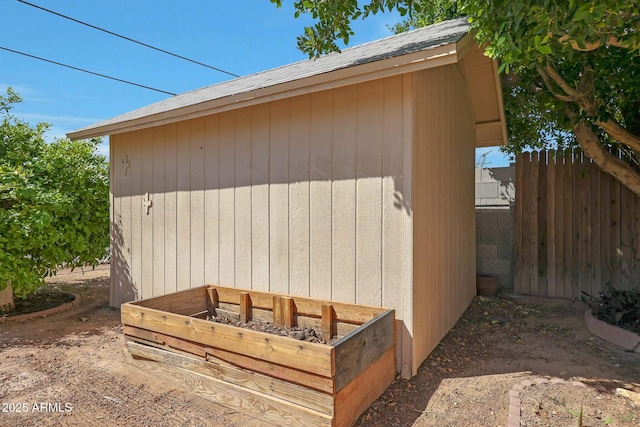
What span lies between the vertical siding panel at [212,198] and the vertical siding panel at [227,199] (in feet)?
0.21

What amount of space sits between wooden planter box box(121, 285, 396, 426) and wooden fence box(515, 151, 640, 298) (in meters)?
3.55

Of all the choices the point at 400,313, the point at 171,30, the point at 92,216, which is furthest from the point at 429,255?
the point at 171,30

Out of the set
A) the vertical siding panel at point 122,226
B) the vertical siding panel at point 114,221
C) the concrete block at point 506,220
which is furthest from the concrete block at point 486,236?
the vertical siding panel at point 114,221

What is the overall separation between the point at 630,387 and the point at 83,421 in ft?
12.5

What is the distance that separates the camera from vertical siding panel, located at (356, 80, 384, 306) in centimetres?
293

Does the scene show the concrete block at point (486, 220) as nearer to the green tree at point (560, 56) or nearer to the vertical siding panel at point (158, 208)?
the green tree at point (560, 56)

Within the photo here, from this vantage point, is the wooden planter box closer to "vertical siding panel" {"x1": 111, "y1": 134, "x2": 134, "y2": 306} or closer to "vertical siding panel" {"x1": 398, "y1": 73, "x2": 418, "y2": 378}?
"vertical siding panel" {"x1": 398, "y1": 73, "x2": 418, "y2": 378}

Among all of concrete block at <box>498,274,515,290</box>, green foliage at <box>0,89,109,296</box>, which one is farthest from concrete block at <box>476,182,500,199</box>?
green foliage at <box>0,89,109,296</box>

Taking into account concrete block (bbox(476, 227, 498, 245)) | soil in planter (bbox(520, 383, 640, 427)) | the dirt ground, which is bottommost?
the dirt ground

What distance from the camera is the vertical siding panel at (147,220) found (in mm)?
4652

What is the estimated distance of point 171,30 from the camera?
11320 millimetres

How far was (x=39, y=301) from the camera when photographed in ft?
17.6

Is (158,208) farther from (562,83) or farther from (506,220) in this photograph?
(506,220)

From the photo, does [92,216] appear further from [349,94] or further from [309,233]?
[349,94]
